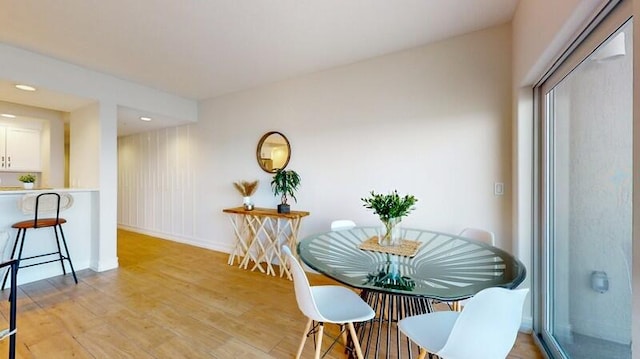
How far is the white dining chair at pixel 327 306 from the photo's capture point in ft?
4.23

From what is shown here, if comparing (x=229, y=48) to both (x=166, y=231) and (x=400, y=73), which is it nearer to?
(x=400, y=73)

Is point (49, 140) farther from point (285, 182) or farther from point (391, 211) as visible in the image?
point (391, 211)

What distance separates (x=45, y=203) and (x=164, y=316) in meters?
1.92

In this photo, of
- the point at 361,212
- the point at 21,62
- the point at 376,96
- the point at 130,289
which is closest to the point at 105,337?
the point at 130,289

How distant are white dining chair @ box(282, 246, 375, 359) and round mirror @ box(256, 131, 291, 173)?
6.91 feet

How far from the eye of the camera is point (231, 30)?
7.43 ft

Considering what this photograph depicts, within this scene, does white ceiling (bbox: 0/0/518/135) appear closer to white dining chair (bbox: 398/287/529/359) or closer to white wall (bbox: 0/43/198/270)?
white wall (bbox: 0/43/198/270)

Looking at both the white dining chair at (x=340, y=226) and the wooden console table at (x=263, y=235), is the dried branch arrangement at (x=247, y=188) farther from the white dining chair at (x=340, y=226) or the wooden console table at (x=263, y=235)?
the white dining chair at (x=340, y=226)

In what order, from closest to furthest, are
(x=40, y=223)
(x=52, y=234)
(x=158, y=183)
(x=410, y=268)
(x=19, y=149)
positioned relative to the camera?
(x=410, y=268) → (x=40, y=223) → (x=52, y=234) → (x=19, y=149) → (x=158, y=183)

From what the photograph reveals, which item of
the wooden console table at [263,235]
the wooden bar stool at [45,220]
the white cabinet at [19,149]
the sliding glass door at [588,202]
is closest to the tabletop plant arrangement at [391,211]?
the sliding glass door at [588,202]

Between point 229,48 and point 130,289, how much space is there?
8.65 feet

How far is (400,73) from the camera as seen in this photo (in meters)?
2.68

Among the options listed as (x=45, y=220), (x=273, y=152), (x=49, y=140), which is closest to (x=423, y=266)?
(x=273, y=152)

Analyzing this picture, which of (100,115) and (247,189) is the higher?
(100,115)
